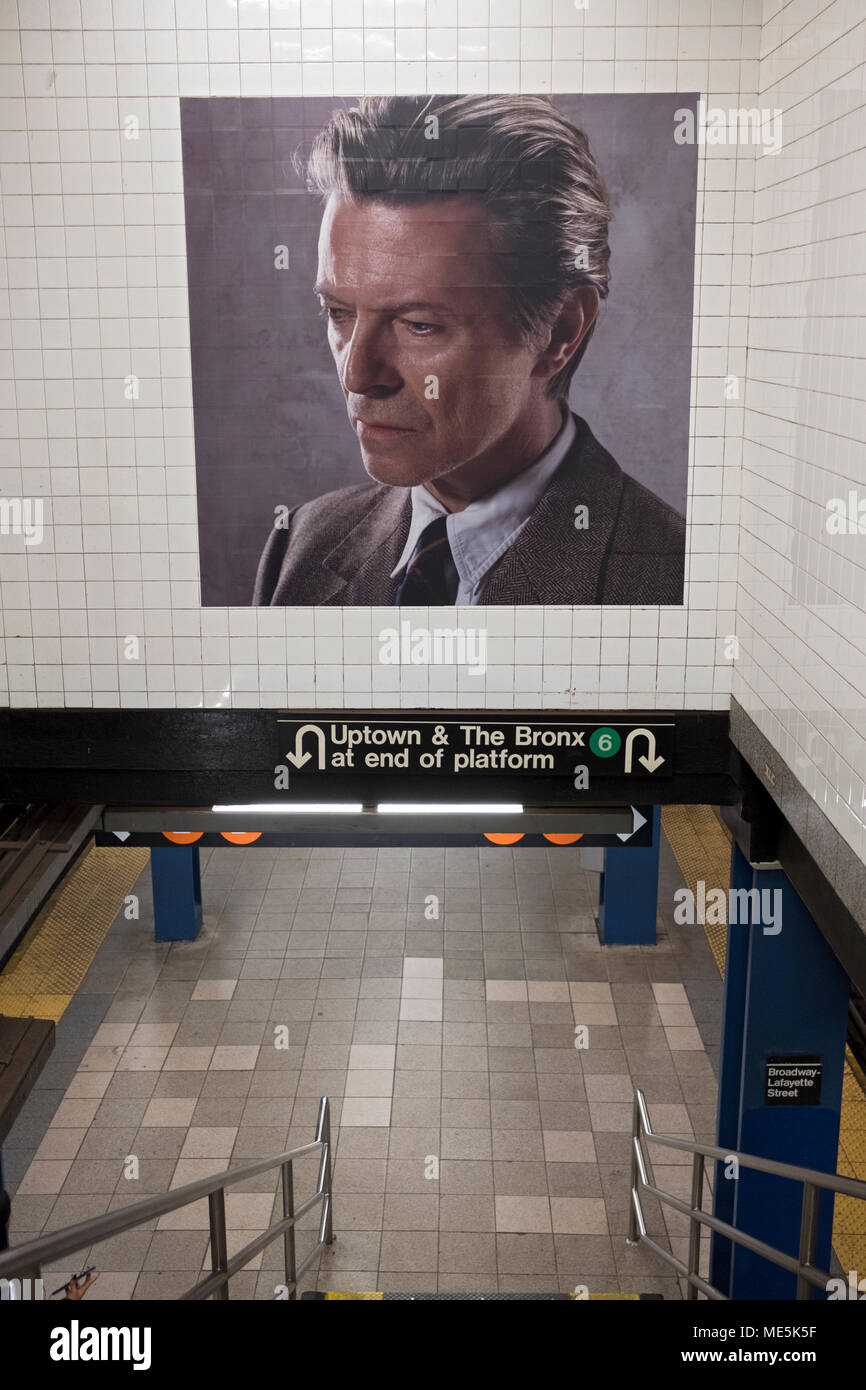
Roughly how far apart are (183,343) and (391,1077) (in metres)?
5.61

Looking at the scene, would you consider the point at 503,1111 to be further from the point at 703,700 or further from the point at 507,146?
the point at 507,146

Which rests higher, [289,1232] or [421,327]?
[421,327]

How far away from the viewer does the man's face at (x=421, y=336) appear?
437cm

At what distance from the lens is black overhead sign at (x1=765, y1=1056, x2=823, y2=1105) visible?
18.2 feet

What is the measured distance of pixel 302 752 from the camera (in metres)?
4.81

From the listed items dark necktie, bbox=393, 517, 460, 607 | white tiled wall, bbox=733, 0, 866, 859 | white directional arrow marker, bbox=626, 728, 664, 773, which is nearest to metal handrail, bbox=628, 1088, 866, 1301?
white tiled wall, bbox=733, 0, 866, 859

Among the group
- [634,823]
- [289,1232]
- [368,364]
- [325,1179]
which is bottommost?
[325,1179]

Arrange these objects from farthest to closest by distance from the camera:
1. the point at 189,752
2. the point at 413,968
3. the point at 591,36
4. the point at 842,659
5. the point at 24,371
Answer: the point at 413,968
the point at 189,752
the point at 24,371
the point at 591,36
the point at 842,659

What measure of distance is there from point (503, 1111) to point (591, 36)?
6.29m

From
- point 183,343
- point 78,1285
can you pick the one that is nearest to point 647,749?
point 183,343

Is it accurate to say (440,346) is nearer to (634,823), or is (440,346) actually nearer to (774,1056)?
(634,823)

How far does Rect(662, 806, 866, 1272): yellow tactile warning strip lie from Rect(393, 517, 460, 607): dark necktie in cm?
312

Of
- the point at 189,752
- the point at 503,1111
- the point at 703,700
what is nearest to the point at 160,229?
the point at 189,752

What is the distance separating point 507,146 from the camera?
4297mm
